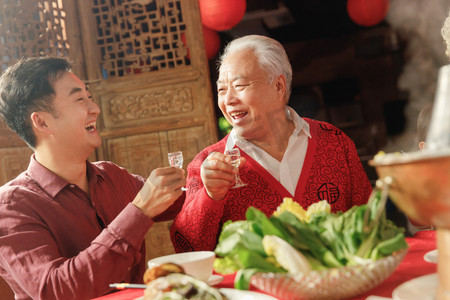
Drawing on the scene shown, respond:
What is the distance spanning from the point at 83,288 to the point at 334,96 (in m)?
7.25

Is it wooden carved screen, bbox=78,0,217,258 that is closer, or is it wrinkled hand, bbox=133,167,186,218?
wrinkled hand, bbox=133,167,186,218

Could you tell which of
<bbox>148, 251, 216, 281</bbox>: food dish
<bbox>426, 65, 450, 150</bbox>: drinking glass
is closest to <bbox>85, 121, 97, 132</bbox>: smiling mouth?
<bbox>148, 251, 216, 281</bbox>: food dish

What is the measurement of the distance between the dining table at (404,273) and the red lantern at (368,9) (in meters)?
3.57

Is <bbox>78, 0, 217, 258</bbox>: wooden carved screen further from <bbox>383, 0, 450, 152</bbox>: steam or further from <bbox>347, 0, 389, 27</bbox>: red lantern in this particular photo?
<bbox>383, 0, 450, 152</bbox>: steam

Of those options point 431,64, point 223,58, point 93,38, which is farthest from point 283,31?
point 223,58

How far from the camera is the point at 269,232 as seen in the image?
899mm

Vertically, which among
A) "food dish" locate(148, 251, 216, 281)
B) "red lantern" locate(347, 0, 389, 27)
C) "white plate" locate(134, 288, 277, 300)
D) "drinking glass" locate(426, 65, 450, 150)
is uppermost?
"red lantern" locate(347, 0, 389, 27)

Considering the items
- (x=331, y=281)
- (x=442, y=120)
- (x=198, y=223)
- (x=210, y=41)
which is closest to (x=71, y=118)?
(x=198, y=223)

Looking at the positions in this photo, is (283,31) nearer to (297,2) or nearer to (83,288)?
(297,2)

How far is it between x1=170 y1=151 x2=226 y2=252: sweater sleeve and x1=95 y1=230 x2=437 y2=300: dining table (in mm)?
413

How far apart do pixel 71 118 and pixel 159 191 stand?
516mm

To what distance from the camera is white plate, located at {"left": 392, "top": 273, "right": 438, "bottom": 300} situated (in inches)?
30.6

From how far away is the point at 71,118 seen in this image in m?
1.79

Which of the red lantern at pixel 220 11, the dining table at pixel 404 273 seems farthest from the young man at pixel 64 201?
the red lantern at pixel 220 11
